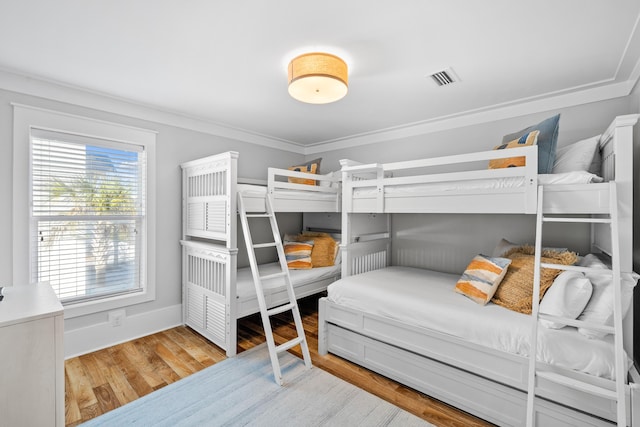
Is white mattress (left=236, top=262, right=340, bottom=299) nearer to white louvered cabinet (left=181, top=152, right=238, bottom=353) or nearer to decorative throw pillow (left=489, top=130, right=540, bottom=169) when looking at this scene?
white louvered cabinet (left=181, top=152, right=238, bottom=353)

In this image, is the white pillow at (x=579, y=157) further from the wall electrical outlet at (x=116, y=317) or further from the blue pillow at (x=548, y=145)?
the wall electrical outlet at (x=116, y=317)

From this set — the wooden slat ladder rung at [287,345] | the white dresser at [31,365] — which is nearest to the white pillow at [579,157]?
the wooden slat ladder rung at [287,345]

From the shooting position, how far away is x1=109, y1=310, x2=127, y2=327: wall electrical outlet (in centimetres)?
282

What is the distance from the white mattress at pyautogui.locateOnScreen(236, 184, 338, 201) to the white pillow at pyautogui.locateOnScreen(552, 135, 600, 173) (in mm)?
2195

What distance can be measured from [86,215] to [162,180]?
0.74 meters

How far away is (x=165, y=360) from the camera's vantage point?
256 centimetres

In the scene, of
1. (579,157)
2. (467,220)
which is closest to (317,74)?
(579,157)

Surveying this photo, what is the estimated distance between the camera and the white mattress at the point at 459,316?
61.2 inches

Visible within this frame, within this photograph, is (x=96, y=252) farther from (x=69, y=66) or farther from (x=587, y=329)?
(x=587, y=329)

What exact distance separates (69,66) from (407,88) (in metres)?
2.62

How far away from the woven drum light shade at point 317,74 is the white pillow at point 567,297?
1.80 metres

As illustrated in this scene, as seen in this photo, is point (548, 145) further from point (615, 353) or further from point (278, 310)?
point (278, 310)

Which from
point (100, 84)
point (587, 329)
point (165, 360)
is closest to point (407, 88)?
point (587, 329)

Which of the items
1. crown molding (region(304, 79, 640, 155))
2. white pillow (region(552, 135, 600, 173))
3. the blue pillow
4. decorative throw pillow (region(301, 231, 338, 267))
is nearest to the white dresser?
decorative throw pillow (region(301, 231, 338, 267))
